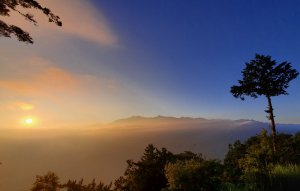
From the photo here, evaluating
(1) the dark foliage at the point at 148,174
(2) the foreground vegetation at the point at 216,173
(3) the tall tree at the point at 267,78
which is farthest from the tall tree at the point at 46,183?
(3) the tall tree at the point at 267,78

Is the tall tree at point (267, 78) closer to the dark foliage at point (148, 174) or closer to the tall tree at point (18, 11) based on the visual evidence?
the dark foliage at point (148, 174)

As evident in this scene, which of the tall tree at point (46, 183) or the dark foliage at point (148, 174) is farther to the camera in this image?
the tall tree at point (46, 183)

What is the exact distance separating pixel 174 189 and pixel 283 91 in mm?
21966

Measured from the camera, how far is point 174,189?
20203 millimetres

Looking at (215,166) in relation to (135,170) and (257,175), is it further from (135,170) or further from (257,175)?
(135,170)

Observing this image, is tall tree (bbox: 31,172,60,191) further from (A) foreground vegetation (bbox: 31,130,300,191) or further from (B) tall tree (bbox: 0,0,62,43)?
(B) tall tree (bbox: 0,0,62,43)

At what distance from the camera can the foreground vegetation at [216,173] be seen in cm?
999

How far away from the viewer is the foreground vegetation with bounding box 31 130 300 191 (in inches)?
393

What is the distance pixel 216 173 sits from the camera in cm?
2056

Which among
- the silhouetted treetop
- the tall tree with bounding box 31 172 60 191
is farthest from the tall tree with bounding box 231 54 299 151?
the tall tree with bounding box 31 172 60 191

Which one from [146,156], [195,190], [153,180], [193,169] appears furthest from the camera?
[146,156]

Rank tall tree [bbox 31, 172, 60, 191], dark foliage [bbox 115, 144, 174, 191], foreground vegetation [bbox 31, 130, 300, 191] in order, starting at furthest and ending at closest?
tall tree [bbox 31, 172, 60, 191] → dark foliage [bbox 115, 144, 174, 191] → foreground vegetation [bbox 31, 130, 300, 191]

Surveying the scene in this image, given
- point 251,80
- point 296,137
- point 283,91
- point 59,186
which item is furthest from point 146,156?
point 296,137

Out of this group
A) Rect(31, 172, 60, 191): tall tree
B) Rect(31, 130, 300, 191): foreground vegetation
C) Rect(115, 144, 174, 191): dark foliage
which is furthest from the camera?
Rect(31, 172, 60, 191): tall tree
